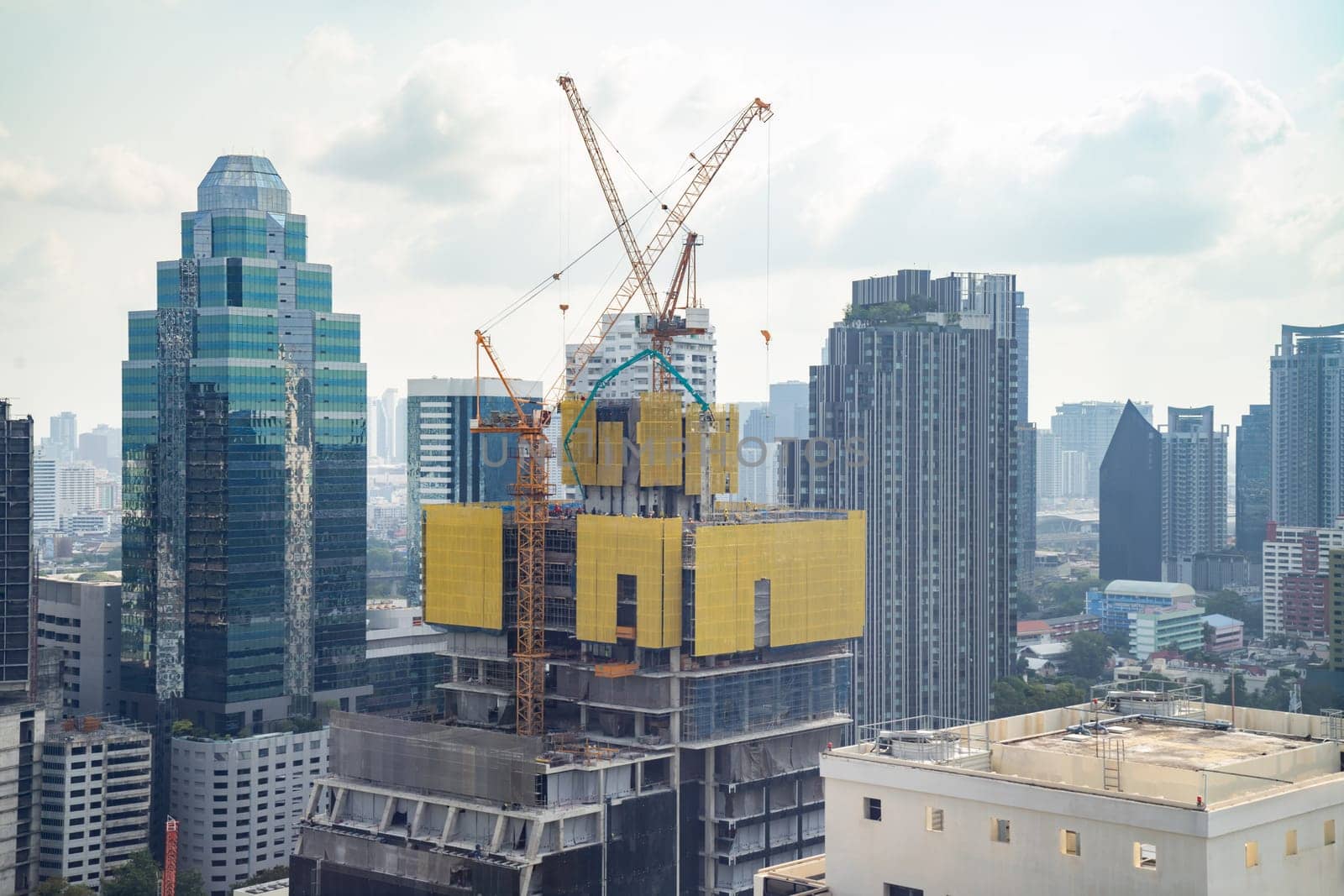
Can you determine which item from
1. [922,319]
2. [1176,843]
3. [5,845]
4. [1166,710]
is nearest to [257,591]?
[5,845]

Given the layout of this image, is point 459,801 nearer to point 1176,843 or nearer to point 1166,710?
point 1166,710

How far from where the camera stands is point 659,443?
111438mm

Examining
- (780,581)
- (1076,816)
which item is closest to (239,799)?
(780,581)

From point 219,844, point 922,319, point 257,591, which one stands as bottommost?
point 219,844

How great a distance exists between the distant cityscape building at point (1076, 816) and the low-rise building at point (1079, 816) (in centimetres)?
4

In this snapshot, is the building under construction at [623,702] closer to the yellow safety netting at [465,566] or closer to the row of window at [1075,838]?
the yellow safety netting at [465,566]

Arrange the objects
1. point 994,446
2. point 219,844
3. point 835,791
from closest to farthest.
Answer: point 835,791 < point 219,844 < point 994,446

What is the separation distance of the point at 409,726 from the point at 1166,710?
190 ft

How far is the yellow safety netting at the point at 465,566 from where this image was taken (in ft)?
366

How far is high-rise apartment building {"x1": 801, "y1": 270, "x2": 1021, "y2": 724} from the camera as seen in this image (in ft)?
594

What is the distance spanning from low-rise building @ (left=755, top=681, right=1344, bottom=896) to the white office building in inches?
4100

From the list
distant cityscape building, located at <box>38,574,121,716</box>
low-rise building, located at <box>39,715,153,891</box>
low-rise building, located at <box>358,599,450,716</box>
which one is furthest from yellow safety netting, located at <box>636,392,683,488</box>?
distant cityscape building, located at <box>38,574,121,716</box>

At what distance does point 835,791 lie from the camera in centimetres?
4772

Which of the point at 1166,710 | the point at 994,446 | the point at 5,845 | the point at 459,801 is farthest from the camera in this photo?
the point at 994,446
